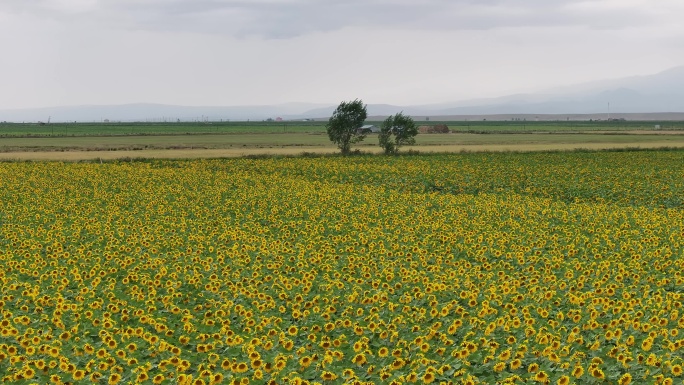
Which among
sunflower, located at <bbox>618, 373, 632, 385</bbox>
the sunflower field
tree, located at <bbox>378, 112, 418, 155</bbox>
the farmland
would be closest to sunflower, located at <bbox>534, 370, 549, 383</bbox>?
the sunflower field

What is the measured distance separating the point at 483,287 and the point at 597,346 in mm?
3977

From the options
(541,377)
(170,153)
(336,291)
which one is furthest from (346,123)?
(541,377)

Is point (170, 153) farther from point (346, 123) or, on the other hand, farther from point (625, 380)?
point (625, 380)

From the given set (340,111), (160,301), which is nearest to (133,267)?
(160,301)

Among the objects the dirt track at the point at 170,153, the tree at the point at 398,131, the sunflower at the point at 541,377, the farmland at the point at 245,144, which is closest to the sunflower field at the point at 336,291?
the sunflower at the point at 541,377

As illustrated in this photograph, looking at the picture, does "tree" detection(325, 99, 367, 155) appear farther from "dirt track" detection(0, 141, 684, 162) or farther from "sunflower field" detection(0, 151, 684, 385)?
"sunflower field" detection(0, 151, 684, 385)

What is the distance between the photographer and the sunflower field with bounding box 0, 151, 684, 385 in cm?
880

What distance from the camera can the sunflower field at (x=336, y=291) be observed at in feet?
28.9

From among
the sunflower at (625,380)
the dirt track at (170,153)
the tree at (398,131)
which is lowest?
the sunflower at (625,380)

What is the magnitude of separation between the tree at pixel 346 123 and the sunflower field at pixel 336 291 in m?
37.9

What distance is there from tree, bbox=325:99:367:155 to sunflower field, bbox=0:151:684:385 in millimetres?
37949

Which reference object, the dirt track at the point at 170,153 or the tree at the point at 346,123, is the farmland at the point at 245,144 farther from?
the tree at the point at 346,123

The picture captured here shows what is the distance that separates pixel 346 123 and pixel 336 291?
53.1 m

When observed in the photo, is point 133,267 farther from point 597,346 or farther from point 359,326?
point 597,346
